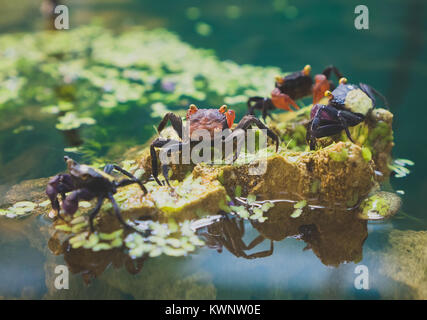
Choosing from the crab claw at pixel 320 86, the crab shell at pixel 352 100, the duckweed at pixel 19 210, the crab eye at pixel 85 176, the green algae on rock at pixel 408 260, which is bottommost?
the green algae on rock at pixel 408 260

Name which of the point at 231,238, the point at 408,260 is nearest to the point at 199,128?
the point at 231,238

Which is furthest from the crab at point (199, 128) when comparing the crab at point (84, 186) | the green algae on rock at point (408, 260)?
the green algae on rock at point (408, 260)

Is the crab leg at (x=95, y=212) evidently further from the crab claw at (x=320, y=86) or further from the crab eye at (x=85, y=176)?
the crab claw at (x=320, y=86)

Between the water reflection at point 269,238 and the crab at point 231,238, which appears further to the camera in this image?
the crab at point 231,238

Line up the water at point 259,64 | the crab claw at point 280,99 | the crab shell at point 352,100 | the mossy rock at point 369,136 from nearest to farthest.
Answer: the water at point 259,64 < the crab shell at point 352,100 < the mossy rock at point 369,136 < the crab claw at point 280,99

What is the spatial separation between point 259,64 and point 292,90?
7.39 feet

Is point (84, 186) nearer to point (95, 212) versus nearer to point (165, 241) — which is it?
point (95, 212)

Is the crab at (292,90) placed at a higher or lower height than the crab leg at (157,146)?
higher

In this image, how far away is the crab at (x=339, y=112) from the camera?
2.67m

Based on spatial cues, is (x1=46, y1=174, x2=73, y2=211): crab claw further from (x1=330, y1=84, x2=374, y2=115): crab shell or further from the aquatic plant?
(x1=330, y1=84, x2=374, y2=115): crab shell

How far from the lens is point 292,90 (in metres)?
3.26

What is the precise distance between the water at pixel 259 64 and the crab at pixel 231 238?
32 millimetres

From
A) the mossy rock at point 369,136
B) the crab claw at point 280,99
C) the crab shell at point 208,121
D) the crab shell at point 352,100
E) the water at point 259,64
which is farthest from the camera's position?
the crab claw at point 280,99

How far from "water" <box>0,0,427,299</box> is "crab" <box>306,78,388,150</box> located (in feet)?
2.20
